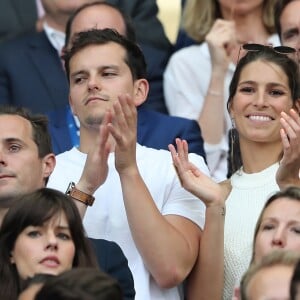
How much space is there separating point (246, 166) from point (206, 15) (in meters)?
1.83

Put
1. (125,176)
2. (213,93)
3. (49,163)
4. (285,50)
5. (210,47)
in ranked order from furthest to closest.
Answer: (210,47)
(213,93)
(285,50)
(49,163)
(125,176)

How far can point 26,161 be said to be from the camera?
7234 mm

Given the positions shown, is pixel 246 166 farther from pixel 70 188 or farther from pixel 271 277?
pixel 271 277

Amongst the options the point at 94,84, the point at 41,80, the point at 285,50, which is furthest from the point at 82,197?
the point at 41,80

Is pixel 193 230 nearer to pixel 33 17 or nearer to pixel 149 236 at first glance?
pixel 149 236

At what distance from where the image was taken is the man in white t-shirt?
6895 millimetres

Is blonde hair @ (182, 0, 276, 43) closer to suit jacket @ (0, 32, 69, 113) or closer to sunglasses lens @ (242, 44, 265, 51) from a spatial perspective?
suit jacket @ (0, 32, 69, 113)

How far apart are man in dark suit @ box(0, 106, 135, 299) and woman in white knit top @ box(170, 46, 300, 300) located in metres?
0.49

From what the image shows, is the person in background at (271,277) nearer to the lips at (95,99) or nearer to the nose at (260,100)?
the nose at (260,100)

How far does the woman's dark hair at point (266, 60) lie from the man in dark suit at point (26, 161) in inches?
40.3

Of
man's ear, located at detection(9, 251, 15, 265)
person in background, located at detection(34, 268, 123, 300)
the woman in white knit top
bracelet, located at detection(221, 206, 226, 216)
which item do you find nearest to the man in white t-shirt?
the woman in white knit top

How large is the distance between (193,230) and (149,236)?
346 mm

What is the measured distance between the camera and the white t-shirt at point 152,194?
278 inches

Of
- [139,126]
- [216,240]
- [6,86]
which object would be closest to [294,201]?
[216,240]
